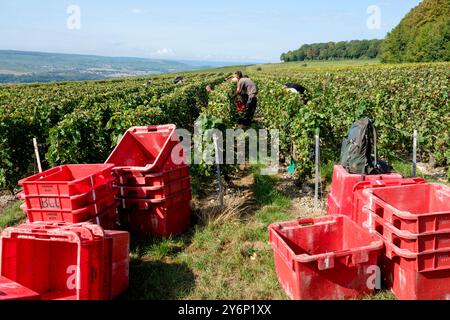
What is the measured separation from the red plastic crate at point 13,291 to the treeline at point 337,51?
102538 mm

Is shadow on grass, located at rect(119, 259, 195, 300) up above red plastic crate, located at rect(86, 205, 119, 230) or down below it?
below

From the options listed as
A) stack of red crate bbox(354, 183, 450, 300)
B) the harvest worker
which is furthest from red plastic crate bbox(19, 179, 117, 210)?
the harvest worker

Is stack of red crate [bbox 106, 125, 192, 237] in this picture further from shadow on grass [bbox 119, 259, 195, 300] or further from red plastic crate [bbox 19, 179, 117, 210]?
shadow on grass [bbox 119, 259, 195, 300]

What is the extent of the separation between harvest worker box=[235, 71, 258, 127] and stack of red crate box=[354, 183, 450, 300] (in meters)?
8.71

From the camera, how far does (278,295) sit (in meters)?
3.57

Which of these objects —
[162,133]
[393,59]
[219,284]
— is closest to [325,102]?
[162,133]

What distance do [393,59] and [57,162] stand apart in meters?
71.1

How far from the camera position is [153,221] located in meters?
4.79

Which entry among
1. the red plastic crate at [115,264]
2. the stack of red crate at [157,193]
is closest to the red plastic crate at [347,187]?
the stack of red crate at [157,193]

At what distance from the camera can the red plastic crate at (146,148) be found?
4.95 metres

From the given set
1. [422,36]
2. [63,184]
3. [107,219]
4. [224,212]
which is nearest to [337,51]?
[422,36]

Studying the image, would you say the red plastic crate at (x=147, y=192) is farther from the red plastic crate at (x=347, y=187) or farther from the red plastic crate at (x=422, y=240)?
the red plastic crate at (x=422, y=240)

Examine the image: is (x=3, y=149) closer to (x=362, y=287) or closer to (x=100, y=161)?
(x=100, y=161)

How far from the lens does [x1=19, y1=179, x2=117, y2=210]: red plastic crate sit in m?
3.98
